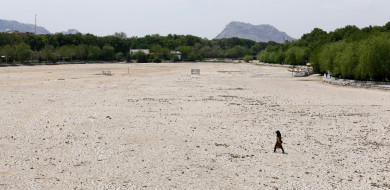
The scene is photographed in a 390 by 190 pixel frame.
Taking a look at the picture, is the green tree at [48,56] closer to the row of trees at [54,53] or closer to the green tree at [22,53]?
the row of trees at [54,53]

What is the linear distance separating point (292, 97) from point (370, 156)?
23.2 meters

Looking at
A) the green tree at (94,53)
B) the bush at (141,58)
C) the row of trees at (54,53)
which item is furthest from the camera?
the bush at (141,58)

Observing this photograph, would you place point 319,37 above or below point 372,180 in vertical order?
above

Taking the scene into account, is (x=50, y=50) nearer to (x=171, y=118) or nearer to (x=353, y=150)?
(x=171, y=118)

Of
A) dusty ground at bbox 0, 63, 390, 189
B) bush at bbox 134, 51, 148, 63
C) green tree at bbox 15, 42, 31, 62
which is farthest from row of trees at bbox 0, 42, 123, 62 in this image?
dusty ground at bbox 0, 63, 390, 189

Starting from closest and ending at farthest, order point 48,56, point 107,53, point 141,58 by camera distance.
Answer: point 48,56 → point 141,58 → point 107,53

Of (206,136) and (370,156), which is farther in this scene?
(206,136)

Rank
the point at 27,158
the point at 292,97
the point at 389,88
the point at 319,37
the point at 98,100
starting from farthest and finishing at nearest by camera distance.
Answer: the point at 319,37 < the point at 389,88 < the point at 292,97 < the point at 98,100 < the point at 27,158

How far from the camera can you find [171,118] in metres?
26.4

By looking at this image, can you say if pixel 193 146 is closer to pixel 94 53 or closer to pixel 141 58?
pixel 94 53

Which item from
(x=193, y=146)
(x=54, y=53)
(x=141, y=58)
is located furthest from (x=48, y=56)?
(x=193, y=146)

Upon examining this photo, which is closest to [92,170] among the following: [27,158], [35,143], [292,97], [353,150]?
[27,158]

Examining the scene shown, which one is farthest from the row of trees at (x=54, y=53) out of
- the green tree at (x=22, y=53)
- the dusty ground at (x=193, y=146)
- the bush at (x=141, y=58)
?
the dusty ground at (x=193, y=146)

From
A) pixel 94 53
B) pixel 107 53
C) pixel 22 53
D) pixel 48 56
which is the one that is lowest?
pixel 48 56
